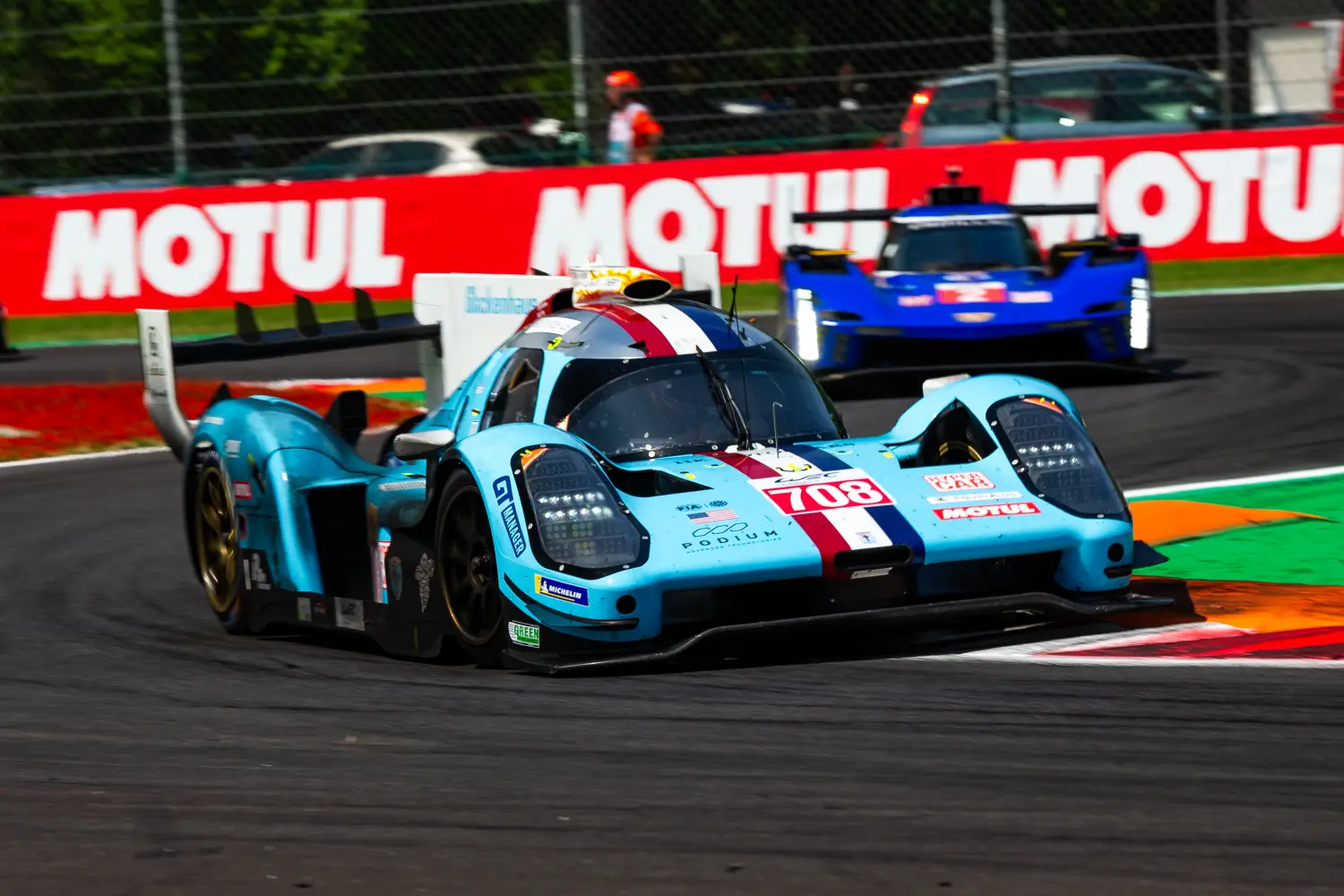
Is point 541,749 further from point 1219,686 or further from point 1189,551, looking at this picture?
point 1189,551

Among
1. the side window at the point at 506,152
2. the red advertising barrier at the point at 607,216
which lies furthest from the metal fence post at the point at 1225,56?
the side window at the point at 506,152

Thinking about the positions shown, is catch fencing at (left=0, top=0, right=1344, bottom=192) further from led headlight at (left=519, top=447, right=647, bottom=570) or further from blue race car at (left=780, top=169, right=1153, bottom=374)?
led headlight at (left=519, top=447, right=647, bottom=570)

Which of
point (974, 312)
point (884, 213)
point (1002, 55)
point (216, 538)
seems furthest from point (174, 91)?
point (216, 538)

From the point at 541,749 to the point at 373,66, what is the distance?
48.9 ft

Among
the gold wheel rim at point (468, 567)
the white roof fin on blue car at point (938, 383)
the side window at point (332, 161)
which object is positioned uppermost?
the side window at point (332, 161)

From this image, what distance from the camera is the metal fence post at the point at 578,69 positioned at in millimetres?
18375

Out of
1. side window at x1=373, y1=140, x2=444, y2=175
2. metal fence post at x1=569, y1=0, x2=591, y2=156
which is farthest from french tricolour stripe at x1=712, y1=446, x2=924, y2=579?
side window at x1=373, y1=140, x2=444, y2=175

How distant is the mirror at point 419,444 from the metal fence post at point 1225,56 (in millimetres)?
12352

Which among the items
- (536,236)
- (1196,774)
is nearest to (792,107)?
(536,236)

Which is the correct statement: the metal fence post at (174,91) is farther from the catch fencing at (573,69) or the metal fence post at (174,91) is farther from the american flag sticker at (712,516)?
the american flag sticker at (712,516)

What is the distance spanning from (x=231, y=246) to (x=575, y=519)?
44.3 feet

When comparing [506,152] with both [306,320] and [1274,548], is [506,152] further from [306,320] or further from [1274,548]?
[1274,548]

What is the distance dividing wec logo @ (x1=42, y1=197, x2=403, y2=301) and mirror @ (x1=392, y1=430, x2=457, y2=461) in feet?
39.9

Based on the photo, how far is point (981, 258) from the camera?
13898mm
